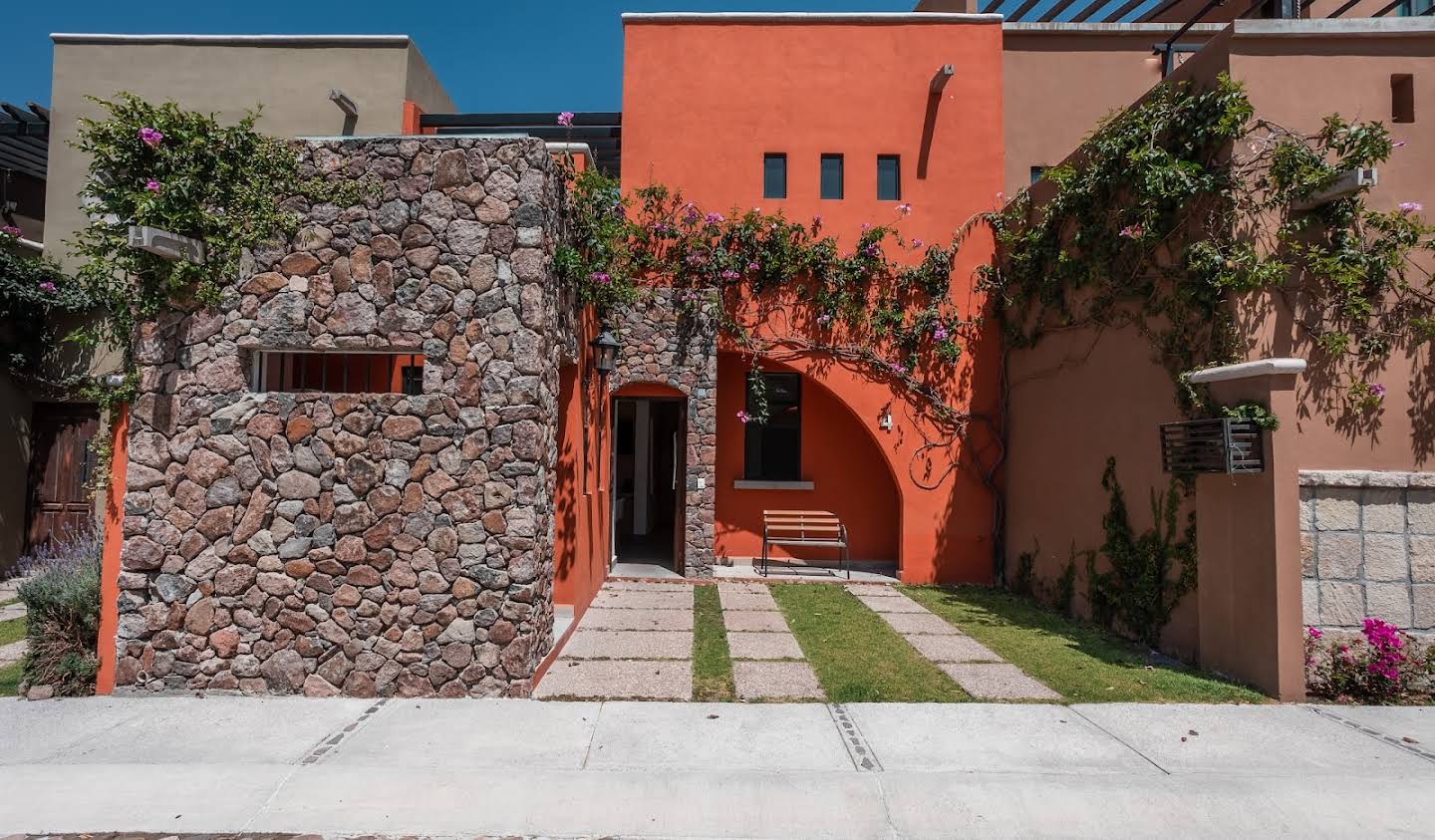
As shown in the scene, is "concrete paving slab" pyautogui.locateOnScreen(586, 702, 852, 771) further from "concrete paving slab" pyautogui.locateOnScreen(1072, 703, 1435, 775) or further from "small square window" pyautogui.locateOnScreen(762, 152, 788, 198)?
"small square window" pyautogui.locateOnScreen(762, 152, 788, 198)

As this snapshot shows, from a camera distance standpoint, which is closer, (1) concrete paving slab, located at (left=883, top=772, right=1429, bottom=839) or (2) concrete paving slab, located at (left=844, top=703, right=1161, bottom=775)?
(1) concrete paving slab, located at (left=883, top=772, right=1429, bottom=839)

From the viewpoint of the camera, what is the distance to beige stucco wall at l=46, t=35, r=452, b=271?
34.6 ft

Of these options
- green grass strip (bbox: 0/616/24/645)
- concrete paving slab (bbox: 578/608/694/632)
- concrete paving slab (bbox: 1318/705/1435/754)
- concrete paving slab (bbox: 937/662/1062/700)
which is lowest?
concrete paving slab (bbox: 1318/705/1435/754)

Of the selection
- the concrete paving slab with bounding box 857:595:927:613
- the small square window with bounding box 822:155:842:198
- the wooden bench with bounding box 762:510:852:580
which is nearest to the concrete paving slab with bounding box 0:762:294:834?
the concrete paving slab with bounding box 857:595:927:613

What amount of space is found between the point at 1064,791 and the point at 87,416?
12455mm

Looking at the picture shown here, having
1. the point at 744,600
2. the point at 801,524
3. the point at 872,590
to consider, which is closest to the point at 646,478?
the point at 801,524

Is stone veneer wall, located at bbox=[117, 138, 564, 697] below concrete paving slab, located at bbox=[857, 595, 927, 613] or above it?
above

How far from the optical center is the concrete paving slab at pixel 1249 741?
4184 millimetres

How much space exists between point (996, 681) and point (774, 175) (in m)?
7.26

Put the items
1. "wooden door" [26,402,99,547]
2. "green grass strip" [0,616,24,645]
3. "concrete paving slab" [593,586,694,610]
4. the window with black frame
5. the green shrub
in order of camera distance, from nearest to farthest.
A: 1. the green shrub
2. "green grass strip" [0,616,24,645]
3. "concrete paving slab" [593,586,694,610]
4. "wooden door" [26,402,99,547]
5. the window with black frame

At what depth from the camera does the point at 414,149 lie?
5.47 m

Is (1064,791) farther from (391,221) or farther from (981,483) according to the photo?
(981,483)

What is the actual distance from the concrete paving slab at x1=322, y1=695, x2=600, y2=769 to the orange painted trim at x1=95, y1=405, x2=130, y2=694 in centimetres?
210

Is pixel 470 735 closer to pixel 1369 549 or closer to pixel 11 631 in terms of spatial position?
pixel 11 631
